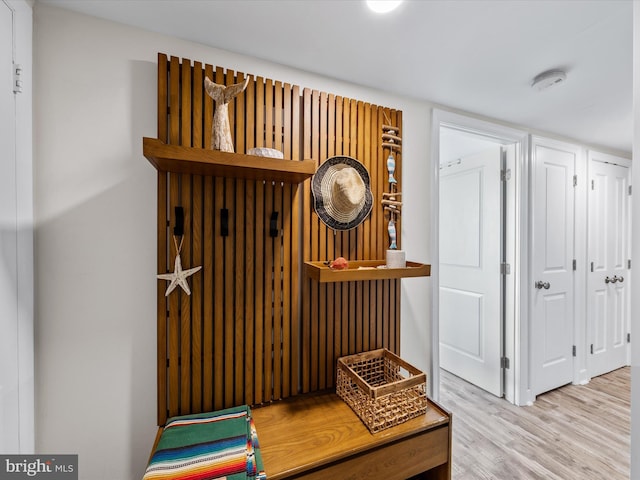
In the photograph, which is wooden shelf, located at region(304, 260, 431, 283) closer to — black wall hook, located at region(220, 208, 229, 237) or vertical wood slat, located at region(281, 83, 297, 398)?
vertical wood slat, located at region(281, 83, 297, 398)

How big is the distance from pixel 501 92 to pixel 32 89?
2410 millimetres

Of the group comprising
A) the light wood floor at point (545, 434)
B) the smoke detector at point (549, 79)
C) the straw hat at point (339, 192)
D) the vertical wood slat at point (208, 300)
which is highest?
the smoke detector at point (549, 79)

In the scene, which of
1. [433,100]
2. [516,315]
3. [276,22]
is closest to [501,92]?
[433,100]

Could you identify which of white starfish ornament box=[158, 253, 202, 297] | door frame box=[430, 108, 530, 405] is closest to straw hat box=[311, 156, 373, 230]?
white starfish ornament box=[158, 253, 202, 297]

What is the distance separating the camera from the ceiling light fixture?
107 centimetres

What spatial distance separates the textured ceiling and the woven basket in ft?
5.15

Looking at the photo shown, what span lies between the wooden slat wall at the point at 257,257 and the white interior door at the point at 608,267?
106 inches

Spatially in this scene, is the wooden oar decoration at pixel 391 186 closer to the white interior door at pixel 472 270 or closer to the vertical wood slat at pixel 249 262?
the vertical wood slat at pixel 249 262

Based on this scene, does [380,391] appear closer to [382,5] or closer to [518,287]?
[382,5]

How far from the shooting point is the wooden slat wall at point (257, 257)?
1261mm

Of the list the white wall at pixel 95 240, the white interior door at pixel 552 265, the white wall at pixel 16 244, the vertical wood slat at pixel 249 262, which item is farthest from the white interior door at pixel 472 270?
the white wall at pixel 16 244

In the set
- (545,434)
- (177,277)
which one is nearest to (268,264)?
(177,277)

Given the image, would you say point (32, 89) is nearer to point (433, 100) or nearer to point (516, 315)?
A: point (433, 100)

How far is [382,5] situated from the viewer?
1.08 m
